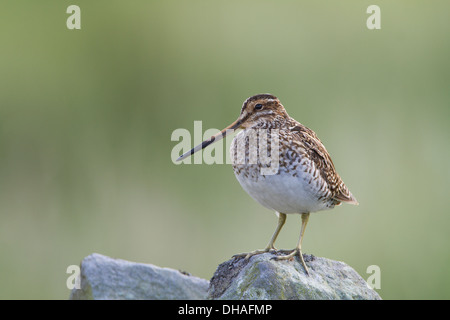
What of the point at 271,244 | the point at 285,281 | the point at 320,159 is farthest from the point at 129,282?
the point at 320,159

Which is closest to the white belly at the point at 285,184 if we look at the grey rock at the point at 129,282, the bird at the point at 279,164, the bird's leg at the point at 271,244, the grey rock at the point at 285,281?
the bird at the point at 279,164

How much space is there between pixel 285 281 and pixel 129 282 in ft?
3.36

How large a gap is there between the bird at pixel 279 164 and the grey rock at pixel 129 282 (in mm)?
504

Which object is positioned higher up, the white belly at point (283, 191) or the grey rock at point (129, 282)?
the white belly at point (283, 191)

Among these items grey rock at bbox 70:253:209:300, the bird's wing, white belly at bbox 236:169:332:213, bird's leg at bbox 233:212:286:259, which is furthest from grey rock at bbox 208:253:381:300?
the bird's wing

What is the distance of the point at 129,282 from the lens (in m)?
4.86

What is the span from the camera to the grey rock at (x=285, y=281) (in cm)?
472

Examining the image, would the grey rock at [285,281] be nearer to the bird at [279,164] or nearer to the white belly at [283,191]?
the bird at [279,164]

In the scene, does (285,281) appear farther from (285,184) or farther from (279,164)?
(279,164)

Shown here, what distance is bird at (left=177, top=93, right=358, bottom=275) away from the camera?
505cm

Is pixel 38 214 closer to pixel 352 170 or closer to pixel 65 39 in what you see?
pixel 65 39

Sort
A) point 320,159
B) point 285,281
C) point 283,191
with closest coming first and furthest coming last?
point 285,281 < point 283,191 < point 320,159

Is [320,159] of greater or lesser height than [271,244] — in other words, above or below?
above
